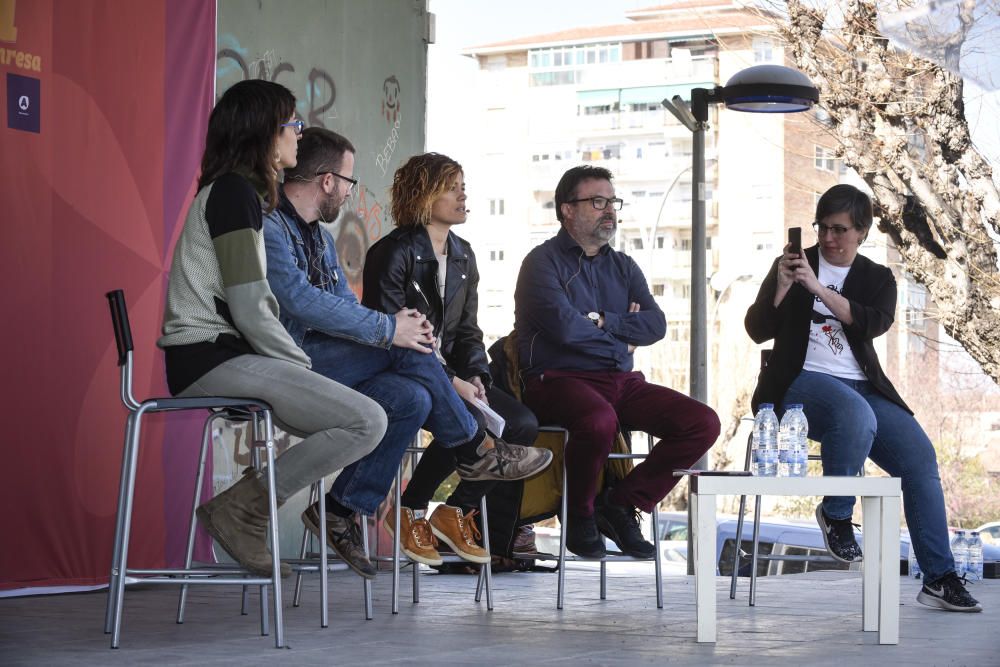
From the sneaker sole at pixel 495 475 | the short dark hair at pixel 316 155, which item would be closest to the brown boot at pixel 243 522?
the sneaker sole at pixel 495 475

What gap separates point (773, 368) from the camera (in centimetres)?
567

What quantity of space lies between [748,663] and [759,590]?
8.60ft

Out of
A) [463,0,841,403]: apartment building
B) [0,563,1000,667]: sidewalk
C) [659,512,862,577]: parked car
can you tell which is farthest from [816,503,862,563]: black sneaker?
[463,0,841,403]: apartment building

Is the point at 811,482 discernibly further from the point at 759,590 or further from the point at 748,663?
the point at 759,590

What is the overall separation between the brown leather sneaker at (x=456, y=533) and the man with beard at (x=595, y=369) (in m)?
0.63

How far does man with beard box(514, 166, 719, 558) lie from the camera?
17.8ft

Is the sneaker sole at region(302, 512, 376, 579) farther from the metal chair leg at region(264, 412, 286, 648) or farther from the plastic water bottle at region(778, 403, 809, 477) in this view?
the plastic water bottle at region(778, 403, 809, 477)

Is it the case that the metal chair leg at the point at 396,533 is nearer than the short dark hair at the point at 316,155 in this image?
Yes

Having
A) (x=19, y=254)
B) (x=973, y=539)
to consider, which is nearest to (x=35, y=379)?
(x=19, y=254)

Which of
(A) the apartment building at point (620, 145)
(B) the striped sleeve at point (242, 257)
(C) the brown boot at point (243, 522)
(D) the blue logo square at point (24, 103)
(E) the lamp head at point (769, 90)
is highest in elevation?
(A) the apartment building at point (620, 145)

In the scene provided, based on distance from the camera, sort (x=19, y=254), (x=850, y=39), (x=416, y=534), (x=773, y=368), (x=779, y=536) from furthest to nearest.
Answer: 1. (x=779, y=536)
2. (x=850, y=39)
3. (x=773, y=368)
4. (x=19, y=254)
5. (x=416, y=534)

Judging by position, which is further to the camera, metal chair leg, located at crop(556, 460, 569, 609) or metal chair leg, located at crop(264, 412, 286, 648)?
metal chair leg, located at crop(556, 460, 569, 609)

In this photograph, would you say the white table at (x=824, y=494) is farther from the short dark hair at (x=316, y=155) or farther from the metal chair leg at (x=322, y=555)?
Result: the short dark hair at (x=316, y=155)

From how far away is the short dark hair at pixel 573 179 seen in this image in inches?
235
